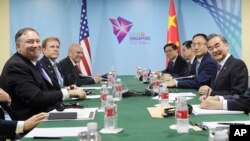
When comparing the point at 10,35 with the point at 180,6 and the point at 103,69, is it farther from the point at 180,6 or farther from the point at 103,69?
the point at 180,6

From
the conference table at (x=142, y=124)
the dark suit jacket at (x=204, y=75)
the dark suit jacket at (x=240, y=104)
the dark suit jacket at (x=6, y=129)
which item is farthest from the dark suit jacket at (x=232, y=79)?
the dark suit jacket at (x=6, y=129)

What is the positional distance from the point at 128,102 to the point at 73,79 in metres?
2.26

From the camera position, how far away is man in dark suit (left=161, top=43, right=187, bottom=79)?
23.2ft

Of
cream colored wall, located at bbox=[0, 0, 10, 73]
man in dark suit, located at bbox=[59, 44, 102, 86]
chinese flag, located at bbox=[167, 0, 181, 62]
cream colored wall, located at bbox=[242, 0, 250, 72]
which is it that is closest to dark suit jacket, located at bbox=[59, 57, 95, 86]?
man in dark suit, located at bbox=[59, 44, 102, 86]

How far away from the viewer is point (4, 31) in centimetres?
771

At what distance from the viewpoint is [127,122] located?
2.42 m

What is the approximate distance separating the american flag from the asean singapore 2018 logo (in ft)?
2.08

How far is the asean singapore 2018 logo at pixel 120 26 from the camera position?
26.4 feet

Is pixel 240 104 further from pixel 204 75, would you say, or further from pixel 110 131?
pixel 204 75

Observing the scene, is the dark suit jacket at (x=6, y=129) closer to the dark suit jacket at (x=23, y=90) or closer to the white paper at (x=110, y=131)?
the dark suit jacket at (x=23, y=90)

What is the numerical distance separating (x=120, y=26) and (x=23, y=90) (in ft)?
16.8

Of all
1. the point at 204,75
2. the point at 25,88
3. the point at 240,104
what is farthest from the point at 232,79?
the point at 25,88

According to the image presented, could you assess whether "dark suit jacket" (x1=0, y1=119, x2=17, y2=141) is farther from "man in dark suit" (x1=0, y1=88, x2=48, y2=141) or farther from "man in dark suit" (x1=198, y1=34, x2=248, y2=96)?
"man in dark suit" (x1=198, y1=34, x2=248, y2=96)

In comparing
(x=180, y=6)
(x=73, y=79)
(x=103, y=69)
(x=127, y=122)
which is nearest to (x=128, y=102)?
(x=127, y=122)
